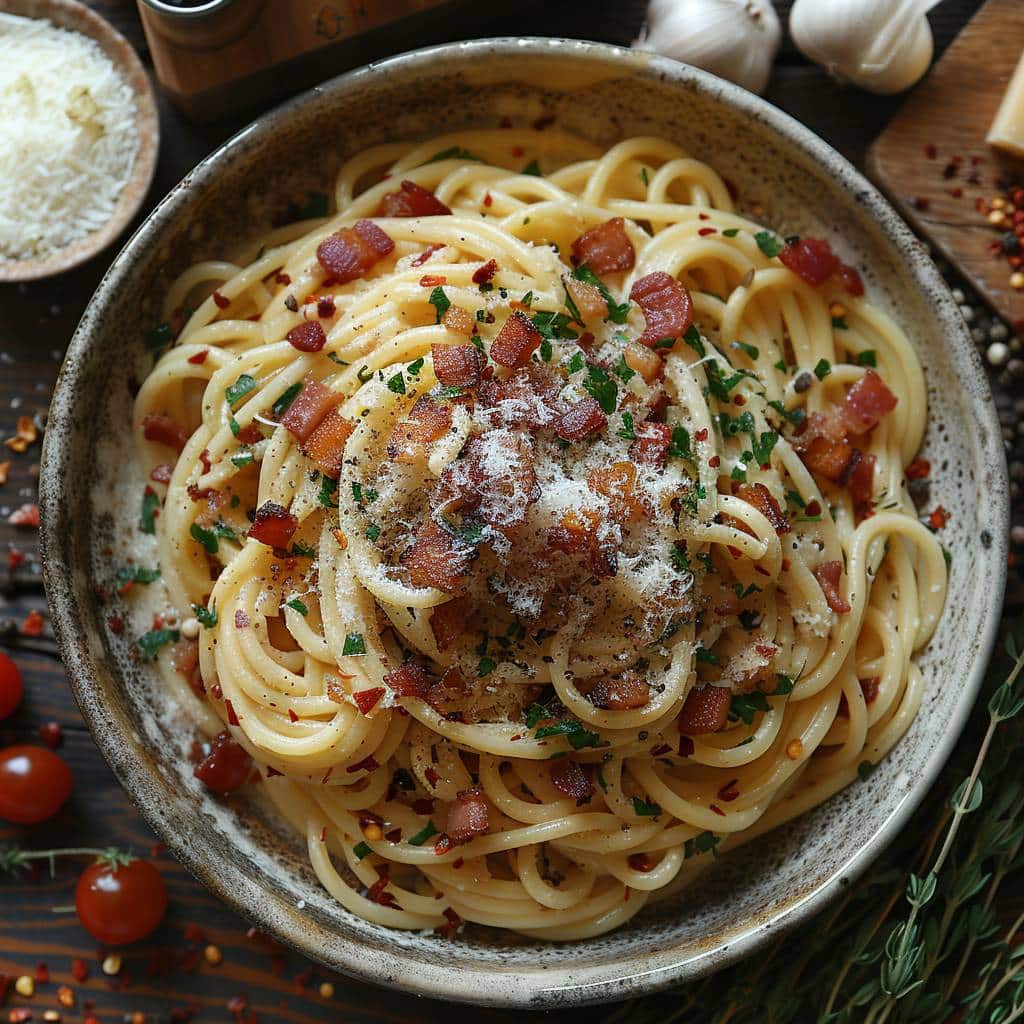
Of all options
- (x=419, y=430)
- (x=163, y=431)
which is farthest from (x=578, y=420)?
(x=163, y=431)

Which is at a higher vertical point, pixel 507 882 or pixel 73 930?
pixel 507 882

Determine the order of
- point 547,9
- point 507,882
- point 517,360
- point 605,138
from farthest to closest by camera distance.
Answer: point 547,9 → point 605,138 → point 507,882 → point 517,360

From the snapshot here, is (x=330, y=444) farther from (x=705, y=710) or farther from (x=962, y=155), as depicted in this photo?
(x=962, y=155)

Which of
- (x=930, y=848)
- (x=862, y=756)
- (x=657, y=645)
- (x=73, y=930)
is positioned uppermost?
(x=657, y=645)

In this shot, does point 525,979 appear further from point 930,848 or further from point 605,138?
point 605,138

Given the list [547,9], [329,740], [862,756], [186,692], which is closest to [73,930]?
[186,692]

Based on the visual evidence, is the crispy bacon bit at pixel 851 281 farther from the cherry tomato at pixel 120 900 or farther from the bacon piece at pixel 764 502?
the cherry tomato at pixel 120 900

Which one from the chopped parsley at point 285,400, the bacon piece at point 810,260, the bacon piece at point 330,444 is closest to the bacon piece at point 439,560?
the bacon piece at point 330,444

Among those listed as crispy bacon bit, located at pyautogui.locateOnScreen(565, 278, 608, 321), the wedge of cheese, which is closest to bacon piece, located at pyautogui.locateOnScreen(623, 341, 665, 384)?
crispy bacon bit, located at pyautogui.locateOnScreen(565, 278, 608, 321)
